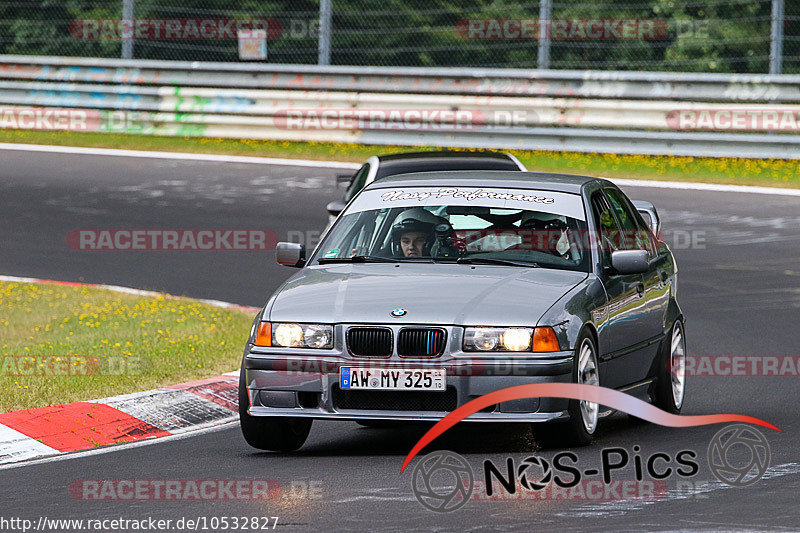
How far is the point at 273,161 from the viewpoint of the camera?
864 inches

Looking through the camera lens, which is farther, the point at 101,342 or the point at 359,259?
the point at 101,342

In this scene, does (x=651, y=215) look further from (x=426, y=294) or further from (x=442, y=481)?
(x=442, y=481)

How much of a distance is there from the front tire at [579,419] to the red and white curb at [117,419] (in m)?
2.32

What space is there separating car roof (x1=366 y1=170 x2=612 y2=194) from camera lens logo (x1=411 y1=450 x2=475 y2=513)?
202 centimetres

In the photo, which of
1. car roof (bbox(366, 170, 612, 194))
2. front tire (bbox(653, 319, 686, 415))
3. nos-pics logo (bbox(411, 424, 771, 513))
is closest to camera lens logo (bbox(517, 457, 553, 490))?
nos-pics logo (bbox(411, 424, 771, 513))

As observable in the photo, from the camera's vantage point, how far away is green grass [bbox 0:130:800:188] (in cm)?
1992

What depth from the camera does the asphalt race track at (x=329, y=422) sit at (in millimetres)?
6492

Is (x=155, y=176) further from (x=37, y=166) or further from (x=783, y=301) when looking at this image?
(x=783, y=301)

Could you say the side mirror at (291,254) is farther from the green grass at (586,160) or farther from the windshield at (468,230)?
the green grass at (586,160)

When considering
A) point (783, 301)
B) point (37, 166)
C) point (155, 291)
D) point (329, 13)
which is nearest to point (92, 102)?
point (37, 166)

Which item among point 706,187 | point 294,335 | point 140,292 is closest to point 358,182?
point 140,292

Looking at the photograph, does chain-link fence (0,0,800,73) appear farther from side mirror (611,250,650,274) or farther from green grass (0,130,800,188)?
side mirror (611,250,650,274)

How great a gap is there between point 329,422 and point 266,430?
124cm

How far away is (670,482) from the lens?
704 cm
